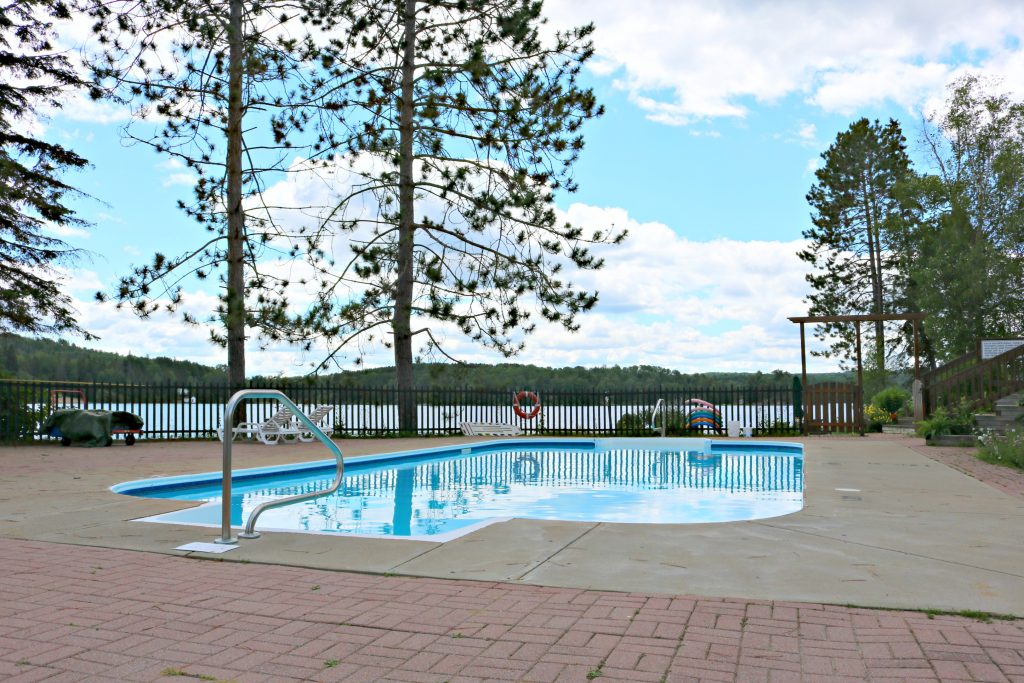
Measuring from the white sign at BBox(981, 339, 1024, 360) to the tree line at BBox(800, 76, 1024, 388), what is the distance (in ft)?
9.97

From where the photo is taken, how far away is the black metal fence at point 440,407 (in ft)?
56.2

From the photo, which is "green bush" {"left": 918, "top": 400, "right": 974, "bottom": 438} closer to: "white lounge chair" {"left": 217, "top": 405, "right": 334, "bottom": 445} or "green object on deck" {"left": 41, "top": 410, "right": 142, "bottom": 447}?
"white lounge chair" {"left": 217, "top": 405, "right": 334, "bottom": 445}

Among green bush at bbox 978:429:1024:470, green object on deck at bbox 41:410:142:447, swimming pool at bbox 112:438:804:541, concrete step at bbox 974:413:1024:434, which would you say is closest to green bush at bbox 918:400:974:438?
concrete step at bbox 974:413:1024:434

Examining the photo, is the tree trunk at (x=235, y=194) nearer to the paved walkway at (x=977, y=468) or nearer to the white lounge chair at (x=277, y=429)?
the white lounge chair at (x=277, y=429)

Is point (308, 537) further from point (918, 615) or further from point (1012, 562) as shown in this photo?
point (1012, 562)

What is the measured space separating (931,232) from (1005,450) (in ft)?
56.2

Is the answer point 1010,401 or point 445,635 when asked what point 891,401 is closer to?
point 1010,401

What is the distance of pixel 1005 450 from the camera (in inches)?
437

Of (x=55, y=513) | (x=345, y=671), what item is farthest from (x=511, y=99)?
(x=345, y=671)

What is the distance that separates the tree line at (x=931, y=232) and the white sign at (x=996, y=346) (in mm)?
3038

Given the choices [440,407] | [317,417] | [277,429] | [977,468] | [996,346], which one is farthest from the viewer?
[440,407]

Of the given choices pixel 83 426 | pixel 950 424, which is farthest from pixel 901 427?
pixel 83 426

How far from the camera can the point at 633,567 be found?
455cm

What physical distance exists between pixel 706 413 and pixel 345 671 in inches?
694
